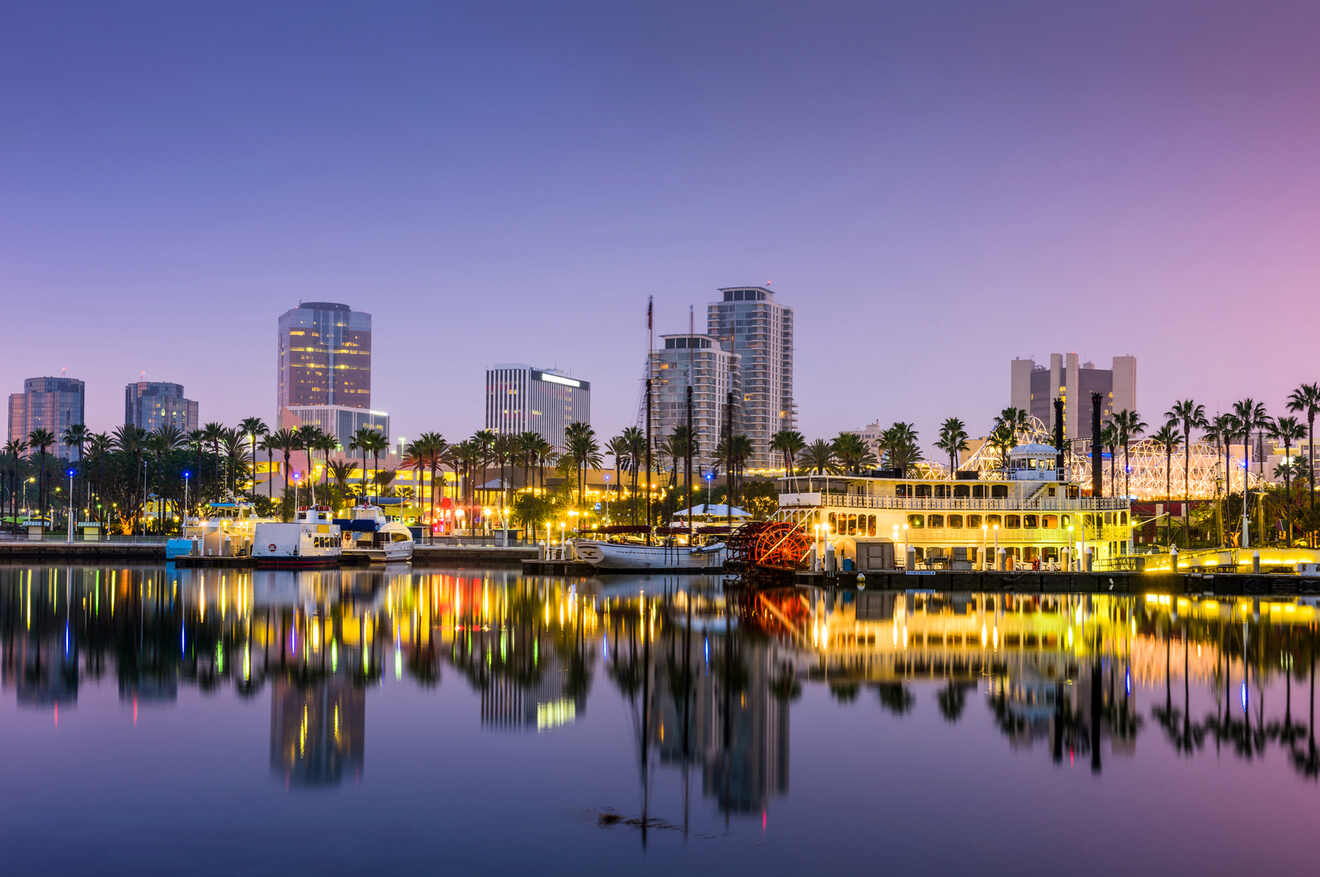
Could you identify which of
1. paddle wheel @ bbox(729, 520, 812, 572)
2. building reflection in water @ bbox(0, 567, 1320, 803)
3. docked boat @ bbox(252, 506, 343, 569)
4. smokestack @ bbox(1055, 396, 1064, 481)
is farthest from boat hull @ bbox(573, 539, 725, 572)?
smokestack @ bbox(1055, 396, 1064, 481)

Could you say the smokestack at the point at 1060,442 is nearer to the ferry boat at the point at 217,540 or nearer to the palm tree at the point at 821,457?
the palm tree at the point at 821,457

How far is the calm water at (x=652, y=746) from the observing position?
784 inches

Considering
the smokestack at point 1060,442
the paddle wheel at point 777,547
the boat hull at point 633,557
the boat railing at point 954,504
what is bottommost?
the boat hull at point 633,557

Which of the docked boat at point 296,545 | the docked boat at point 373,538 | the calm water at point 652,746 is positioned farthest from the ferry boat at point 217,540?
the calm water at point 652,746

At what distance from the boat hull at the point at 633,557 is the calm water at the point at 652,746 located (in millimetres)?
38328

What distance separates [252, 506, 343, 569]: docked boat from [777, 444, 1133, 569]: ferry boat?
45250mm

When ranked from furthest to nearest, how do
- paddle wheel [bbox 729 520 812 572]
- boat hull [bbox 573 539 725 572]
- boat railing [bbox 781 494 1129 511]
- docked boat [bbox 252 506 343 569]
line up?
1. docked boat [bbox 252 506 343 569]
2. boat hull [bbox 573 539 725 572]
3. paddle wheel [bbox 729 520 812 572]
4. boat railing [bbox 781 494 1129 511]

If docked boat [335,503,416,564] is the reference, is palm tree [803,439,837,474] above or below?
above

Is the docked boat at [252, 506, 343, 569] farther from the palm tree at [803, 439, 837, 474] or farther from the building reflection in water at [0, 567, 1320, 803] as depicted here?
the palm tree at [803, 439, 837, 474]

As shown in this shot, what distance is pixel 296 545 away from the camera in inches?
4067

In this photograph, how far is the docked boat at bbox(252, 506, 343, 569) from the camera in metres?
102

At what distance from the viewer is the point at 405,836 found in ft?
65.7

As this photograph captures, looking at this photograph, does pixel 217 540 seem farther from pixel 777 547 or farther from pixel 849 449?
pixel 849 449

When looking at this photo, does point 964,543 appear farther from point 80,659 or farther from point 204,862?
point 204,862
